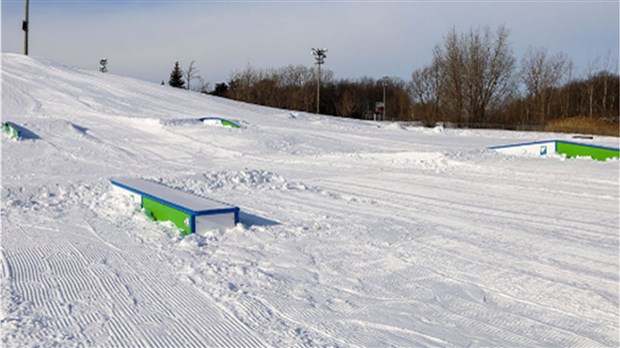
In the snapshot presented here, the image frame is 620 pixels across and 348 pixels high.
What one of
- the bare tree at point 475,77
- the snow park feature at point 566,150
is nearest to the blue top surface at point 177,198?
the snow park feature at point 566,150

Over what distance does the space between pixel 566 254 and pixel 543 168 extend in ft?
→ 27.2

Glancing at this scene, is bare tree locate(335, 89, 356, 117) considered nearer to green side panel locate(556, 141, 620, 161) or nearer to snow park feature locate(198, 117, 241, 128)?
snow park feature locate(198, 117, 241, 128)

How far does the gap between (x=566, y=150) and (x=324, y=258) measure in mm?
13433

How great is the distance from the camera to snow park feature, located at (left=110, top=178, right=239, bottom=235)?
7.71 metres

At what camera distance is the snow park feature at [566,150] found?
1688cm

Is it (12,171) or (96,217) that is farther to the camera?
(12,171)

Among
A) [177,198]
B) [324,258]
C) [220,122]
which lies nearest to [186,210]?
[177,198]

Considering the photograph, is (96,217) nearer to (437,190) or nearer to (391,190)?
(391,190)

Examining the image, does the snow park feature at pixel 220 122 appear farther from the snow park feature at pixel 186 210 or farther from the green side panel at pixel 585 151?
the snow park feature at pixel 186 210

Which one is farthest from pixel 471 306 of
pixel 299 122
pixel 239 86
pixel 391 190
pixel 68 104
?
pixel 239 86

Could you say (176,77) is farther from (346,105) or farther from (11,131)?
(11,131)

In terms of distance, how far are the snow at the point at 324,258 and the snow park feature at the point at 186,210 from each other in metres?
0.15

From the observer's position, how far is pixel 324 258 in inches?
267

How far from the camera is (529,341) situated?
452 cm
